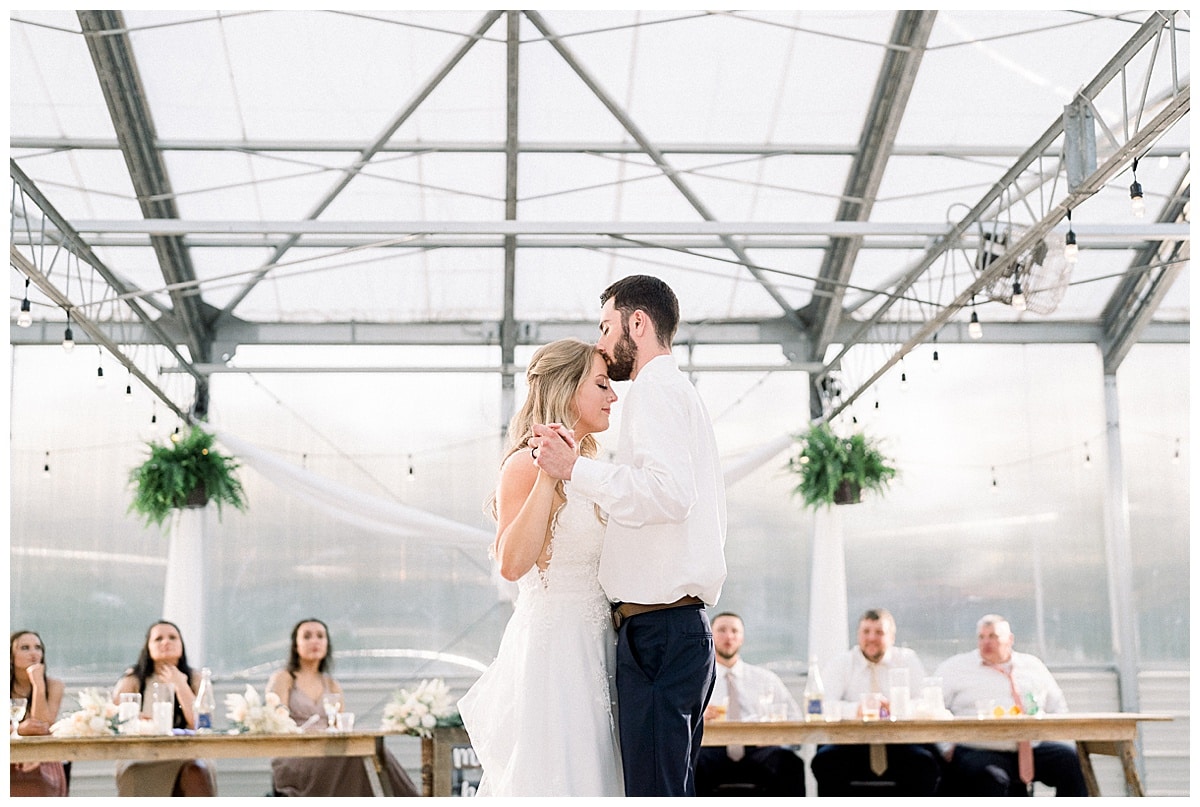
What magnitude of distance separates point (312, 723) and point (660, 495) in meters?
3.99

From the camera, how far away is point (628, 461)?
281 centimetres

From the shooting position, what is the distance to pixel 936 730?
5812 mm

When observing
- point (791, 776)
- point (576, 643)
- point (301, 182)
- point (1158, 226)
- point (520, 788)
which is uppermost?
point (301, 182)

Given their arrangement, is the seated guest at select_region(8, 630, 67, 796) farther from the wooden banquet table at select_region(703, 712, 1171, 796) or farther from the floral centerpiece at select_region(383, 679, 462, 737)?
the wooden banquet table at select_region(703, 712, 1171, 796)

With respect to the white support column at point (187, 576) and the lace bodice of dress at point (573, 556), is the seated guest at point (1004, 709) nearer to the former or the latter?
the lace bodice of dress at point (573, 556)

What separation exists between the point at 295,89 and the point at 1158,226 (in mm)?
5576

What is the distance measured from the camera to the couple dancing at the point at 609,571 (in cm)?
269

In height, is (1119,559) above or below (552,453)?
above

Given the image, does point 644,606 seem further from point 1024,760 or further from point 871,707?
point 1024,760

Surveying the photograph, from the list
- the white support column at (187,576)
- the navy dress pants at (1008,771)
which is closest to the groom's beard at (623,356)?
the navy dress pants at (1008,771)

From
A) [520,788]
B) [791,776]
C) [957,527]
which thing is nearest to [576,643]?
[520,788]

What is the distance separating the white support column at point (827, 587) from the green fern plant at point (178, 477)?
4494mm

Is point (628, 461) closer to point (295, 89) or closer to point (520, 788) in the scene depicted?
point (520, 788)

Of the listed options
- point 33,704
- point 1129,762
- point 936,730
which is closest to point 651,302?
point 936,730
